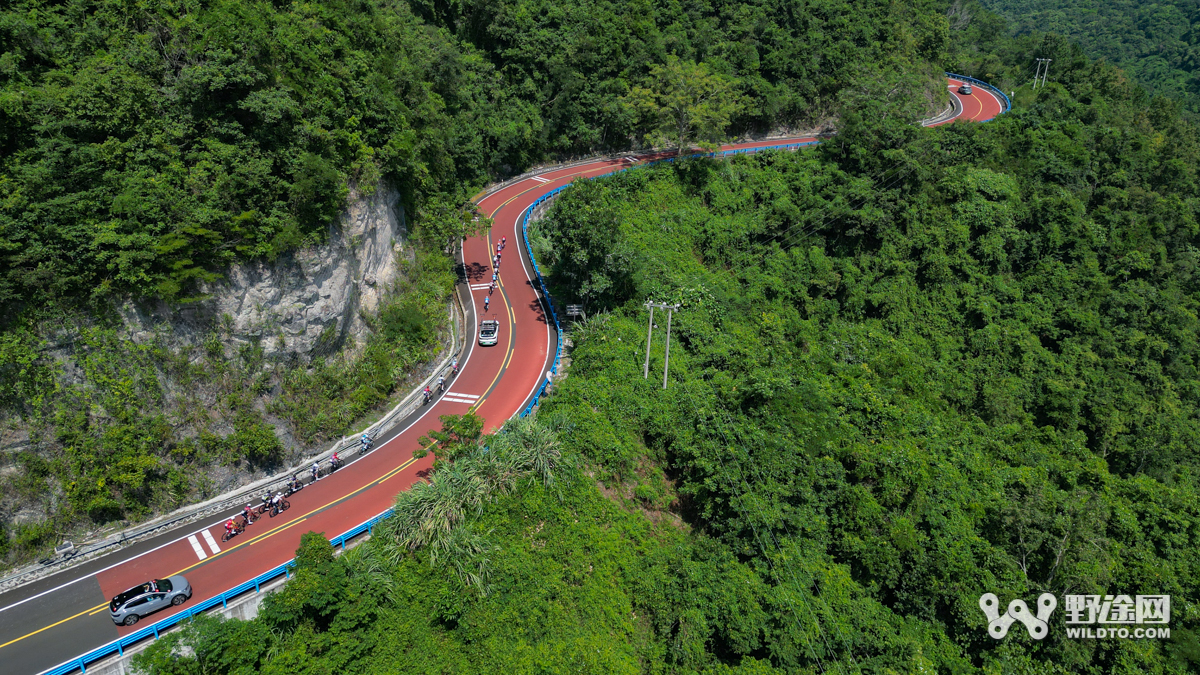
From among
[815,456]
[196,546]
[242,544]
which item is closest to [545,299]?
[815,456]

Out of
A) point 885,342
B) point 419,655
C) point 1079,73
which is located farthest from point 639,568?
point 1079,73

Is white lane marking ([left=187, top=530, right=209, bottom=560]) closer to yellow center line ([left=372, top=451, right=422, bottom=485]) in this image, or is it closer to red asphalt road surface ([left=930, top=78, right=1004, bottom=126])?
yellow center line ([left=372, top=451, right=422, bottom=485])

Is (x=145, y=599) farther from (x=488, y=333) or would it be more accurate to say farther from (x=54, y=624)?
(x=488, y=333)

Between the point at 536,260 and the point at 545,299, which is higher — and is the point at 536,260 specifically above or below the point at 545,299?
above

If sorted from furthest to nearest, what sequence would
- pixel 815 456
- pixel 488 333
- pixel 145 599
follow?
pixel 488 333 < pixel 815 456 < pixel 145 599

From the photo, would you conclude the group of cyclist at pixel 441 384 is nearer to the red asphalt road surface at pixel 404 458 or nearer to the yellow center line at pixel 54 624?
the red asphalt road surface at pixel 404 458

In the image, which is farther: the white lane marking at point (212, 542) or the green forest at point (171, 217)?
the white lane marking at point (212, 542)

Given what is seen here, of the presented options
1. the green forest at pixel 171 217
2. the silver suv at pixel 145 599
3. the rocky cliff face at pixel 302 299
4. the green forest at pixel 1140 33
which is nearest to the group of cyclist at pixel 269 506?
the green forest at pixel 171 217
